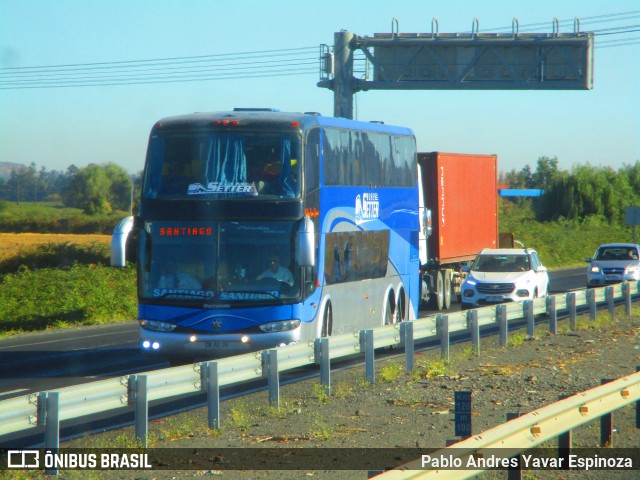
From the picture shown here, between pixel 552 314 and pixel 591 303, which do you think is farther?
pixel 591 303

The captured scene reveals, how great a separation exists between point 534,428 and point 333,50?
35.0m

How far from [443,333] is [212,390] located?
665 cm

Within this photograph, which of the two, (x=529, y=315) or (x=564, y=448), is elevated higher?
(x=564, y=448)

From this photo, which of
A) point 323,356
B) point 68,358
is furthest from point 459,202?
point 323,356

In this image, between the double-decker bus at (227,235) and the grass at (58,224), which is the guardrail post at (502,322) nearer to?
the double-decker bus at (227,235)

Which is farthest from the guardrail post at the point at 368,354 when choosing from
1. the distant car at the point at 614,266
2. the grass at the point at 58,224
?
the grass at the point at 58,224

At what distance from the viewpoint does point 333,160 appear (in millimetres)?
17906

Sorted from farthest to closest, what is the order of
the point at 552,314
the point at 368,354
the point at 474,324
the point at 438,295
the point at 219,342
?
the point at 438,295
the point at 552,314
the point at 474,324
the point at 219,342
the point at 368,354

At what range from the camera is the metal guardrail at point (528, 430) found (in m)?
6.22

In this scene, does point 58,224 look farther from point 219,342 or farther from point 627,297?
point 219,342

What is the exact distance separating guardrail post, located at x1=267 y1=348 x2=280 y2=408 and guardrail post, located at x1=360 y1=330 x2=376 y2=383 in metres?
2.34

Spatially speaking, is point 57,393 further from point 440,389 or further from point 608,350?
point 608,350

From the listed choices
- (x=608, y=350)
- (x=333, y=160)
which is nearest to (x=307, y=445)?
(x=333, y=160)

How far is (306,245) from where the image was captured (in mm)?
15758
